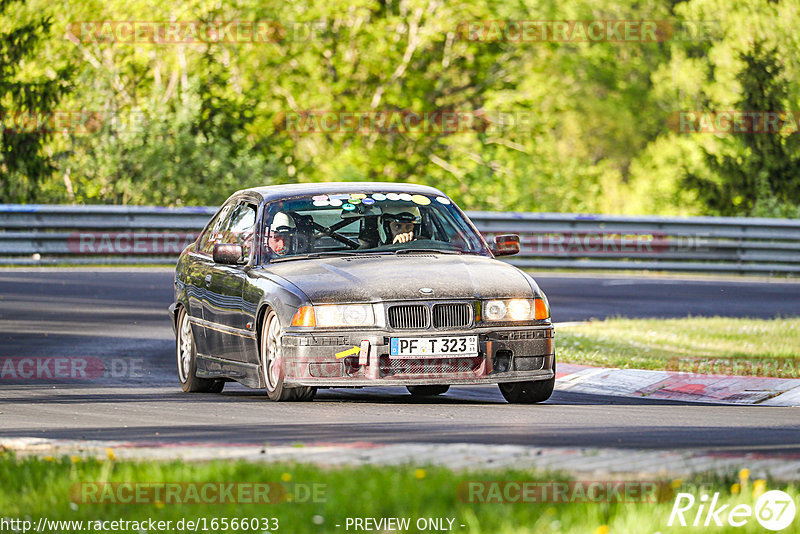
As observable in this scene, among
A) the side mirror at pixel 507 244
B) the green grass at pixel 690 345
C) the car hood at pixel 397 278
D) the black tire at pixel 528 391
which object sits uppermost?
the side mirror at pixel 507 244

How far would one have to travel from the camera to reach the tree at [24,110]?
98.7 ft

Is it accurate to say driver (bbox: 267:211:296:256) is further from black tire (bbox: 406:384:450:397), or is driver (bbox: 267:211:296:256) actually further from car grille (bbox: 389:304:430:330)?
black tire (bbox: 406:384:450:397)

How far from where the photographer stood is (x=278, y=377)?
10.9 meters

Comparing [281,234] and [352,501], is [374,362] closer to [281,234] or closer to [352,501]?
[281,234]

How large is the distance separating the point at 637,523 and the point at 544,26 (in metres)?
36.0

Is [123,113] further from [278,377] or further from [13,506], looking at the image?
[13,506]

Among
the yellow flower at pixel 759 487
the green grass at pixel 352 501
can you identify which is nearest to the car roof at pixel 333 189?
the green grass at pixel 352 501

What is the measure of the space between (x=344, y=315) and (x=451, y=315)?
724 mm

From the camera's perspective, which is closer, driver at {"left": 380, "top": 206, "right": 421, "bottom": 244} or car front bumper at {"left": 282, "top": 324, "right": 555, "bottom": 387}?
car front bumper at {"left": 282, "top": 324, "right": 555, "bottom": 387}

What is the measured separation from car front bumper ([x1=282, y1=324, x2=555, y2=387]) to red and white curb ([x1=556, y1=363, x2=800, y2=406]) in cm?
261

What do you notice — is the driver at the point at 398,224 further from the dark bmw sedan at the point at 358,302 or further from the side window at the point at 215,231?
the side window at the point at 215,231

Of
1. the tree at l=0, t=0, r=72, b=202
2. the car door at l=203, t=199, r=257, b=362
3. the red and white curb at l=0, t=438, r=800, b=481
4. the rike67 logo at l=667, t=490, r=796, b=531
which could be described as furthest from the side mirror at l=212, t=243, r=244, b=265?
the tree at l=0, t=0, r=72, b=202

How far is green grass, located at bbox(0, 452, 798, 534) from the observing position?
581 cm

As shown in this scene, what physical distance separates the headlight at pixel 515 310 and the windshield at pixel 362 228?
44.1 inches
